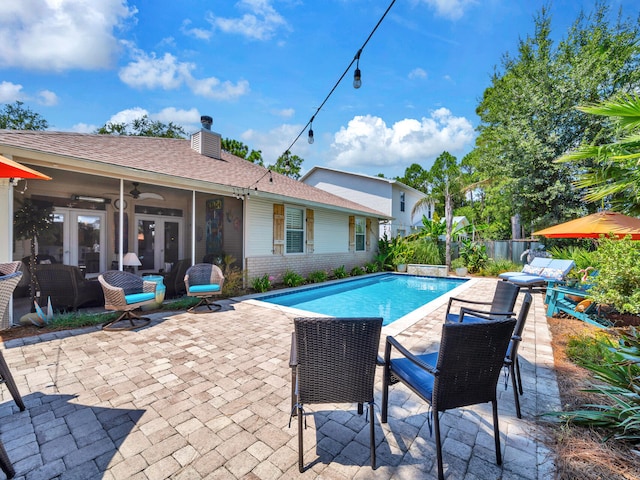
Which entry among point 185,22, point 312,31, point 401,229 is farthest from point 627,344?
point 401,229

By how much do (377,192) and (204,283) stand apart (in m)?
16.6

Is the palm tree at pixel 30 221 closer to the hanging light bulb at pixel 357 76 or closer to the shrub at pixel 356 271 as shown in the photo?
the hanging light bulb at pixel 357 76

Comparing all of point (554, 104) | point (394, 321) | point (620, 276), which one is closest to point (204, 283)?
point (394, 321)

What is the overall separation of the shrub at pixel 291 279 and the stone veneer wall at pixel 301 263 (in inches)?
8.0

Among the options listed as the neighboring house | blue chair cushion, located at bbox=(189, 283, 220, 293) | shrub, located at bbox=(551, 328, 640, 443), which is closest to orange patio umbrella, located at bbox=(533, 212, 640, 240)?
shrub, located at bbox=(551, 328, 640, 443)

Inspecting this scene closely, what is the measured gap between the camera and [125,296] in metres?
5.40

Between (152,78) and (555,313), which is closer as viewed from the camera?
(555,313)

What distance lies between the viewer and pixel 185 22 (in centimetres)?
676

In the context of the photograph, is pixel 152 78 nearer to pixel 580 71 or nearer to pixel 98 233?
pixel 98 233

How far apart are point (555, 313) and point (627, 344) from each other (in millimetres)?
3792

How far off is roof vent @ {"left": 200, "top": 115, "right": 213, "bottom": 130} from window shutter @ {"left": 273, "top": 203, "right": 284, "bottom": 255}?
194 inches

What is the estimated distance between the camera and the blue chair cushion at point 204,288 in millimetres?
6504

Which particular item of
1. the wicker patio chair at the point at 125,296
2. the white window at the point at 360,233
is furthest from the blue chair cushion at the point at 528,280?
the wicker patio chair at the point at 125,296

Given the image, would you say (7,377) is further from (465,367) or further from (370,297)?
(370,297)
